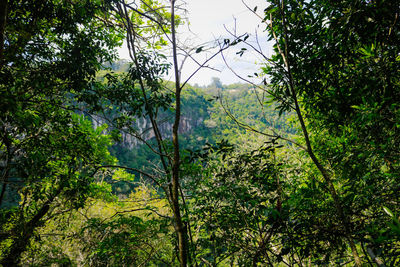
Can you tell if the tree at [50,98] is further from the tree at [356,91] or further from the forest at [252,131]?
the tree at [356,91]

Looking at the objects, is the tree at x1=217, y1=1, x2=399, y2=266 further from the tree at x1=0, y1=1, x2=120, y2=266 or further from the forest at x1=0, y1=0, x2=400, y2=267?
the tree at x1=0, y1=1, x2=120, y2=266

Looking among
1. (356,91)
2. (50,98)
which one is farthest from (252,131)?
(50,98)

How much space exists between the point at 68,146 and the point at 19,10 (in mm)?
1563

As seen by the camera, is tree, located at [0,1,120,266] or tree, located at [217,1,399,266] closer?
tree, located at [217,1,399,266]

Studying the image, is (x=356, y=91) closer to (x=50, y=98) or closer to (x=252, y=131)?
(x=252, y=131)

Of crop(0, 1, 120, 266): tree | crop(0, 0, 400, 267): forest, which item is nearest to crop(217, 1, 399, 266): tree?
crop(0, 0, 400, 267): forest

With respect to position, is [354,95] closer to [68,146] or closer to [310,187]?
[310,187]

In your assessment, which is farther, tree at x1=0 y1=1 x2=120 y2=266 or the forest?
tree at x1=0 y1=1 x2=120 y2=266

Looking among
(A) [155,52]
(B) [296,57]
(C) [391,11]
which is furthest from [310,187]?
(A) [155,52]

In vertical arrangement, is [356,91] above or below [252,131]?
above

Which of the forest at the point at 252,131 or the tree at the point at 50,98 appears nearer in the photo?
the forest at the point at 252,131

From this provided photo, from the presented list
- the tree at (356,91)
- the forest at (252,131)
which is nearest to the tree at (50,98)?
the forest at (252,131)

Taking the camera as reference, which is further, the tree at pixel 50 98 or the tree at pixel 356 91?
the tree at pixel 50 98

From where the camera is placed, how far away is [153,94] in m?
2.52
